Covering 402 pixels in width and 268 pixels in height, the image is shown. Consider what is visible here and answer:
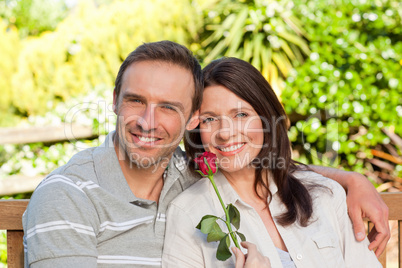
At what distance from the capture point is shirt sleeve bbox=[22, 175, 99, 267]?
1.53 metres

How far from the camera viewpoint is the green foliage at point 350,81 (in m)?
4.91

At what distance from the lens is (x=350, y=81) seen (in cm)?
507

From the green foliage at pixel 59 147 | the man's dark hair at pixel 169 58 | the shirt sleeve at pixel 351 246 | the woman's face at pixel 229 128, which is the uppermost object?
the man's dark hair at pixel 169 58

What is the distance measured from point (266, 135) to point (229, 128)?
29cm

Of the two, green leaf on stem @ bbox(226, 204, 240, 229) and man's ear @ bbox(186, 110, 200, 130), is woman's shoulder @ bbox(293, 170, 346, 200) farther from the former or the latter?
green leaf on stem @ bbox(226, 204, 240, 229)

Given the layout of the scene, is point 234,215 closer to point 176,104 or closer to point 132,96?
point 176,104

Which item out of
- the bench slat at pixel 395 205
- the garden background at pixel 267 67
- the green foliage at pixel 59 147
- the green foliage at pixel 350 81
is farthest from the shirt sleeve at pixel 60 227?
the green foliage at pixel 350 81

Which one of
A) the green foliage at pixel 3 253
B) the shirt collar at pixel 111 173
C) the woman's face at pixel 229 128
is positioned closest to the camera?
the shirt collar at pixel 111 173

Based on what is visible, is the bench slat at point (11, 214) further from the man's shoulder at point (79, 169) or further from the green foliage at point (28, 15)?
the green foliage at point (28, 15)

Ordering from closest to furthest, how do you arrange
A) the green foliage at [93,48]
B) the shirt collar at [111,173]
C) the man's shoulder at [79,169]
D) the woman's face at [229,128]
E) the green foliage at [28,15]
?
the man's shoulder at [79,169]
the shirt collar at [111,173]
the woman's face at [229,128]
the green foliage at [93,48]
the green foliage at [28,15]

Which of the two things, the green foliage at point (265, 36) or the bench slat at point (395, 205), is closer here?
the bench slat at point (395, 205)

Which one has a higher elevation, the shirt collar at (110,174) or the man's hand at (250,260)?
the shirt collar at (110,174)

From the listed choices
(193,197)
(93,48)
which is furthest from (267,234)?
(93,48)

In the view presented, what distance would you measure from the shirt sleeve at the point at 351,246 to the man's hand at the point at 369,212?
26 millimetres
